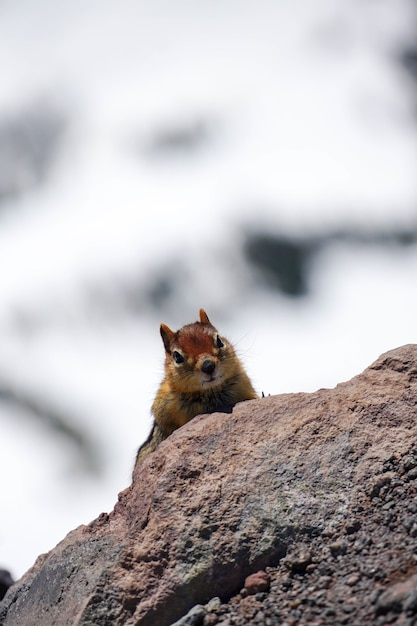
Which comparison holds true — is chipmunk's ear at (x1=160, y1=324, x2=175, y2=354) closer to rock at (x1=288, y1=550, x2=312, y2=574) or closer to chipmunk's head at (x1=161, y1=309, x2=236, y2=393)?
chipmunk's head at (x1=161, y1=309, x2=236, y2=393)

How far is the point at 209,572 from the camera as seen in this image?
5.55 meters

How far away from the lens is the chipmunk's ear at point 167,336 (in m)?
8.63

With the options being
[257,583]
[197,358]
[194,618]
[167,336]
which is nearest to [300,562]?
[257,583]

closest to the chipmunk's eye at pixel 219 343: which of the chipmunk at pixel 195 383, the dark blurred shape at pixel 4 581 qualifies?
the chipmunk at pixel 195 383

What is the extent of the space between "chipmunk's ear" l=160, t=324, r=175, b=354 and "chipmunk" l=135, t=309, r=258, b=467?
0.16 meters

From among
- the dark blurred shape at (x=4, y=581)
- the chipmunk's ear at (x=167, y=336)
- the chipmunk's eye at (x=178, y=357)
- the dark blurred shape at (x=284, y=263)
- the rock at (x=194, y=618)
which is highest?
the dark blurred shape at (x=284, y=263)

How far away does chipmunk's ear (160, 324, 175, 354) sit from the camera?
863 cm

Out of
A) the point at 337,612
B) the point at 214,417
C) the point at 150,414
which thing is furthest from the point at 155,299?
the point at 337,612

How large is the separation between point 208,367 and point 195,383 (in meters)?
0.19

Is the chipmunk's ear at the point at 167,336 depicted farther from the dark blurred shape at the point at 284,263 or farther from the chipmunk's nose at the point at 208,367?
the dark blurred shape at the point at 284,263

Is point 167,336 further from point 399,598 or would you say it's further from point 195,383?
point 399,598

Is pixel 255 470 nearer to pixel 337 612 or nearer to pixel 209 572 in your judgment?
pixel 209 572

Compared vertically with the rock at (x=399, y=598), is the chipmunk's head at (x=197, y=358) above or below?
above

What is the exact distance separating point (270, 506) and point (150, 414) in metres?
2.89
